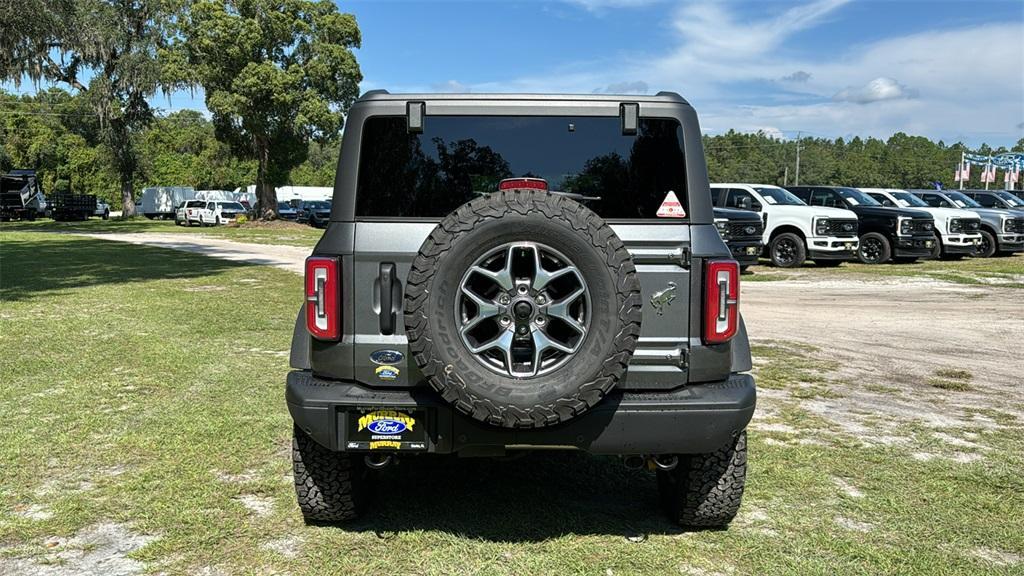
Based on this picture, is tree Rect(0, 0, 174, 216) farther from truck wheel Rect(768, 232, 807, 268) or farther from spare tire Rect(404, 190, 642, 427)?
spare tire Rect(404, 190, 642, 427)

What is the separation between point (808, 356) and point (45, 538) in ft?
23.4

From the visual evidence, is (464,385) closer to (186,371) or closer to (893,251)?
(186,371)

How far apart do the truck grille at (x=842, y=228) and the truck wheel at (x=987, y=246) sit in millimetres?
6048

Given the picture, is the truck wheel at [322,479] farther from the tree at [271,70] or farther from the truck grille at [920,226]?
the tree at [271,70]

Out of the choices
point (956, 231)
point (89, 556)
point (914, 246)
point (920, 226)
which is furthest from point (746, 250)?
point (89, 556)

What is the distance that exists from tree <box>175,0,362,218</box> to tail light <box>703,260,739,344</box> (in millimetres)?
40841

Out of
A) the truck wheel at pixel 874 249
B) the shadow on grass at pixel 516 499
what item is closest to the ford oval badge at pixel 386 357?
the shadow on grass at pixel 516 499

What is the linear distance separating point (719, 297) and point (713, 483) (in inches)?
36.1

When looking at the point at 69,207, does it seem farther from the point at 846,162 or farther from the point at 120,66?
the point at 846,162

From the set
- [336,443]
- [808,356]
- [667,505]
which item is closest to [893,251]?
[808,356]

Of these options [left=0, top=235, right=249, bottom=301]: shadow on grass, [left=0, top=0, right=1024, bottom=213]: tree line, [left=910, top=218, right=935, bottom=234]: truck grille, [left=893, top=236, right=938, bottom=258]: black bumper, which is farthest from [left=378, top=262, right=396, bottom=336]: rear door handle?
[left=0, top=0, right=1024, bottom=213]: tree line

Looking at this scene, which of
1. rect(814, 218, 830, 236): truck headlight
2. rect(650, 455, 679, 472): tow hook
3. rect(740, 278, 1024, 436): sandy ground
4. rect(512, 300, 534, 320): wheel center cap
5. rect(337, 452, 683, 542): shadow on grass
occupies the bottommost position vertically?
rect(337, 452, 683, 542): shadow on grass

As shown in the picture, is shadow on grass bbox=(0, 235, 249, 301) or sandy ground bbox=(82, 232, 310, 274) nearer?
shadow on grass bbox=(0, 235, 249, 301)

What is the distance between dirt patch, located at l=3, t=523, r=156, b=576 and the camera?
11.9 ft
